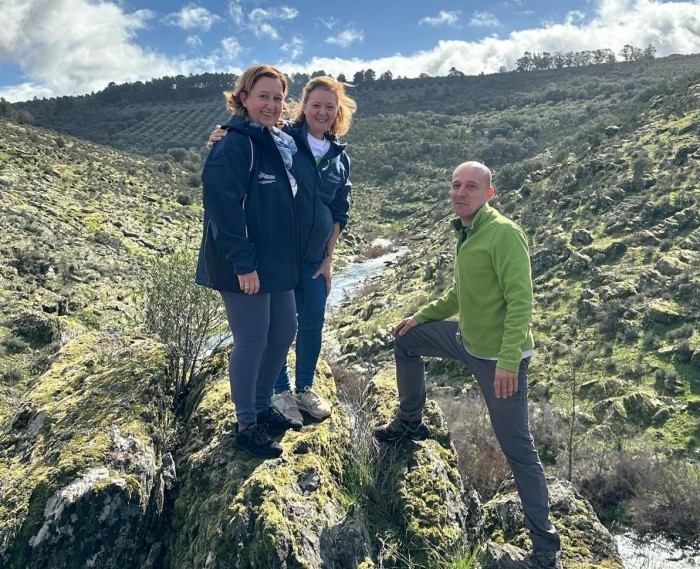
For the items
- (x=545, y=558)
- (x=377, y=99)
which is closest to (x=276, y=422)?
(x=545, y=558)

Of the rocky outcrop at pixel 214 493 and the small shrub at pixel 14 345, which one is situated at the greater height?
the rocky outcrop at pixel 214 493

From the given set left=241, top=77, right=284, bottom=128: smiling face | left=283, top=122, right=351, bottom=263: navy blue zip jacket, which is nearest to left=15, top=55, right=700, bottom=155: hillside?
left=283, top=122, right=351, bottom=263: navy blue zip jacket

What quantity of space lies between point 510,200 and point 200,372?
1793 cm

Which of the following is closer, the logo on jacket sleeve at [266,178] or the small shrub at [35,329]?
the logo on jacket sleeve at [266,178]

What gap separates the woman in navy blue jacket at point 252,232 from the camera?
2.76 metres

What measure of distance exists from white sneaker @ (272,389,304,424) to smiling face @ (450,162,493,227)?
1691 millimetres

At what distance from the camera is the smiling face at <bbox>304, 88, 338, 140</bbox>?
135 inches

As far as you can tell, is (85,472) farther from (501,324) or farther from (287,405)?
(501,324)

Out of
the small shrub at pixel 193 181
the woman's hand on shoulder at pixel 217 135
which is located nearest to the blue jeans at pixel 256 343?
the woman's hand on shoulder at pixel 217 135

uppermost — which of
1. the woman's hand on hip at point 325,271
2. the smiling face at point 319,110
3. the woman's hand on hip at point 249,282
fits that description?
the smiling face at point 319,110

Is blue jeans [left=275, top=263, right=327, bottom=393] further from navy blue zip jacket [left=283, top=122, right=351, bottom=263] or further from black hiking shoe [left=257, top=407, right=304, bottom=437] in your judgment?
black hiking shoe [left=257, top=407, right=304, bottom=437]

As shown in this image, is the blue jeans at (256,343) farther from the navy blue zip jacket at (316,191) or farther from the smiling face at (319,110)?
the smiling face at (319,110)

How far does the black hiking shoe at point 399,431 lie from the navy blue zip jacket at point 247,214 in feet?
Answer: 4.28

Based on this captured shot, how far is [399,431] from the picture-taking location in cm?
363
